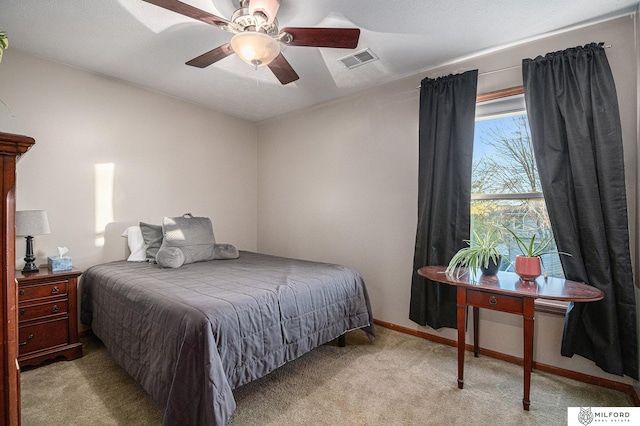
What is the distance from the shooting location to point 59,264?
8.34 ft

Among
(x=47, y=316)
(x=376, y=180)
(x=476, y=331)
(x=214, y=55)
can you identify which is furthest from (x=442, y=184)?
(x=47, y=316)

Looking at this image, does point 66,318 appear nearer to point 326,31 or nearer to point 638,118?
point 326,31

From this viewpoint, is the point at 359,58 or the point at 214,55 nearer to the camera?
the point at 214,55

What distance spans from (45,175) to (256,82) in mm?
2107

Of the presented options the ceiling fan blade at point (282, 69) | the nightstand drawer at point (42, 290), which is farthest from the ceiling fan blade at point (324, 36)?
the nightstand drawer at point (42, 290)

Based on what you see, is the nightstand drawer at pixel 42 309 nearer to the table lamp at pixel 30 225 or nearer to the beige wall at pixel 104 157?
the table lamp at pixel 30 225

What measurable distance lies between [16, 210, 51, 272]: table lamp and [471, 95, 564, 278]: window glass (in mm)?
3567

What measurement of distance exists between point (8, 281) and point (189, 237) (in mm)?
2189

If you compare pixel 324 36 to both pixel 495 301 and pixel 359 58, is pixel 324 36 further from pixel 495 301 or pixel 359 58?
pixel 495 301

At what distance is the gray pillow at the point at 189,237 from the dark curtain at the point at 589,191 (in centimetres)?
300

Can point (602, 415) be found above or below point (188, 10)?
below

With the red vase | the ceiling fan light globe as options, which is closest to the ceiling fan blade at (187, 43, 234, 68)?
the ceiling fan light globe

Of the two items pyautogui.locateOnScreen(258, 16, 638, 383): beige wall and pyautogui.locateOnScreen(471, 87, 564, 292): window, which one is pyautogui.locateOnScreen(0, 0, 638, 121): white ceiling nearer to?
pyautogui.locateOnScreen(258, 16, 638, 383): beige wall

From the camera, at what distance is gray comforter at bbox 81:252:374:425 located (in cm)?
154
